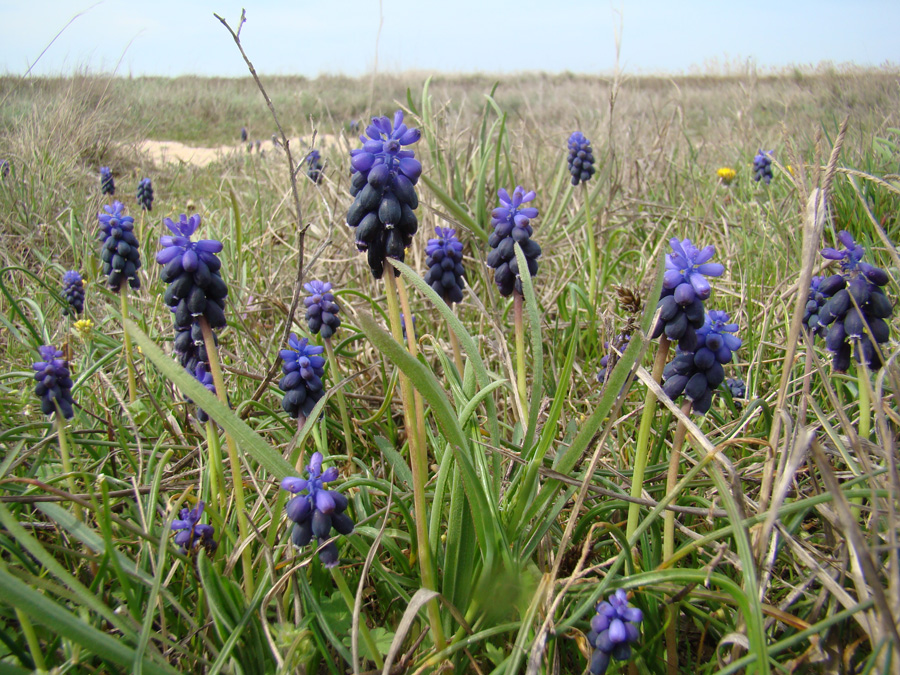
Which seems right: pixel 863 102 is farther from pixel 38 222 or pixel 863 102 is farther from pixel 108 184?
pixel 38 222

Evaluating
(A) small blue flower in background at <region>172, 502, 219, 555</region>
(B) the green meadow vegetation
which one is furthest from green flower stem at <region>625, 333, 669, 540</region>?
(A) small blue flower in background at <region>172, 502, 219, 555</region>

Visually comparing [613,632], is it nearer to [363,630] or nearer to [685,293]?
[363,630]

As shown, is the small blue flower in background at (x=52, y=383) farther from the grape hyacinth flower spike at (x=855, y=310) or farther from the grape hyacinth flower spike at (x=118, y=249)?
the grape hyacinth flower spike at (x=855, y=310)

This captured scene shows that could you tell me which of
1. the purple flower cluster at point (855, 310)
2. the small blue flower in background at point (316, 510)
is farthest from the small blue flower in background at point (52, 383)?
the purple flower cluster at point (855, 310)

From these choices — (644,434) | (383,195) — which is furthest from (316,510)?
(644,434)

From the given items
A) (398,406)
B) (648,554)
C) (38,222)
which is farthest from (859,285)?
(38,222)

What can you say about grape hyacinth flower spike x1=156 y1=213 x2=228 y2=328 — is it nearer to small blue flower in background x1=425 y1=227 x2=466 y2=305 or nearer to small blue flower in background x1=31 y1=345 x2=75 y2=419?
small blue flower in background x1=31 y1=345 x2=75 y2=419

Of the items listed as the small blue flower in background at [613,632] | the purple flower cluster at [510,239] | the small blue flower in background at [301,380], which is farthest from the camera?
the purple flower cluster at [510,239]
